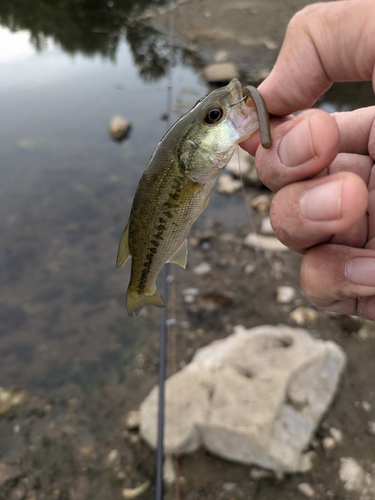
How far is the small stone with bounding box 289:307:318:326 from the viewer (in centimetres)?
503

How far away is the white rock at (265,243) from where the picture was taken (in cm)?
624

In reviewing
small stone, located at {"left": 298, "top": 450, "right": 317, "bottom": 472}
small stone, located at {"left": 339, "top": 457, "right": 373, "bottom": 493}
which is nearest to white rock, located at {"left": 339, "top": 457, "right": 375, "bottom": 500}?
small stone, located at {"left": 339, "top": 457, "right": 373, "bottom": 493}

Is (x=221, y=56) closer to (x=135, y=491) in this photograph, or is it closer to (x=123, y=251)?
(x=123, y=251)

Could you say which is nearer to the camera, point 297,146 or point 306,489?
point 297,146

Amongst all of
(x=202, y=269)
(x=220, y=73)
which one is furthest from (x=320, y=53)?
(x=220, y=73)

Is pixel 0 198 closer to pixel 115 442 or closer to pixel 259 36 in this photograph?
pixel 115 442

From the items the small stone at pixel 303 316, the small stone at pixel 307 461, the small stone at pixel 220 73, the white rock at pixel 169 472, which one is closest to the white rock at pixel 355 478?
the small stone at pixel 307 461

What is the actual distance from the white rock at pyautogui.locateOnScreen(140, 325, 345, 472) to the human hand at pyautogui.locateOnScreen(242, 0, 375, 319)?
181 centimetres

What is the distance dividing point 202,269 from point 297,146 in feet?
15.0

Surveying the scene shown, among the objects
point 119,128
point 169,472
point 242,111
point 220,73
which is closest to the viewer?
point 242,111

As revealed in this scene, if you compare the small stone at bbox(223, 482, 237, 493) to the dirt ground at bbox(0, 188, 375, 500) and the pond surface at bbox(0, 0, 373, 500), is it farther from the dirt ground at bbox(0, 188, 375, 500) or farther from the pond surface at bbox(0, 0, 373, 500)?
the pond surface at bbox(0, 0, 373, 500)

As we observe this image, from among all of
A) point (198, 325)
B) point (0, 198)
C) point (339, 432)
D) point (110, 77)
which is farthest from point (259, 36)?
point (339, 432)

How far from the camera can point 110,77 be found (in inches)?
529

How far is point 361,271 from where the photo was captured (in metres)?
1.83
